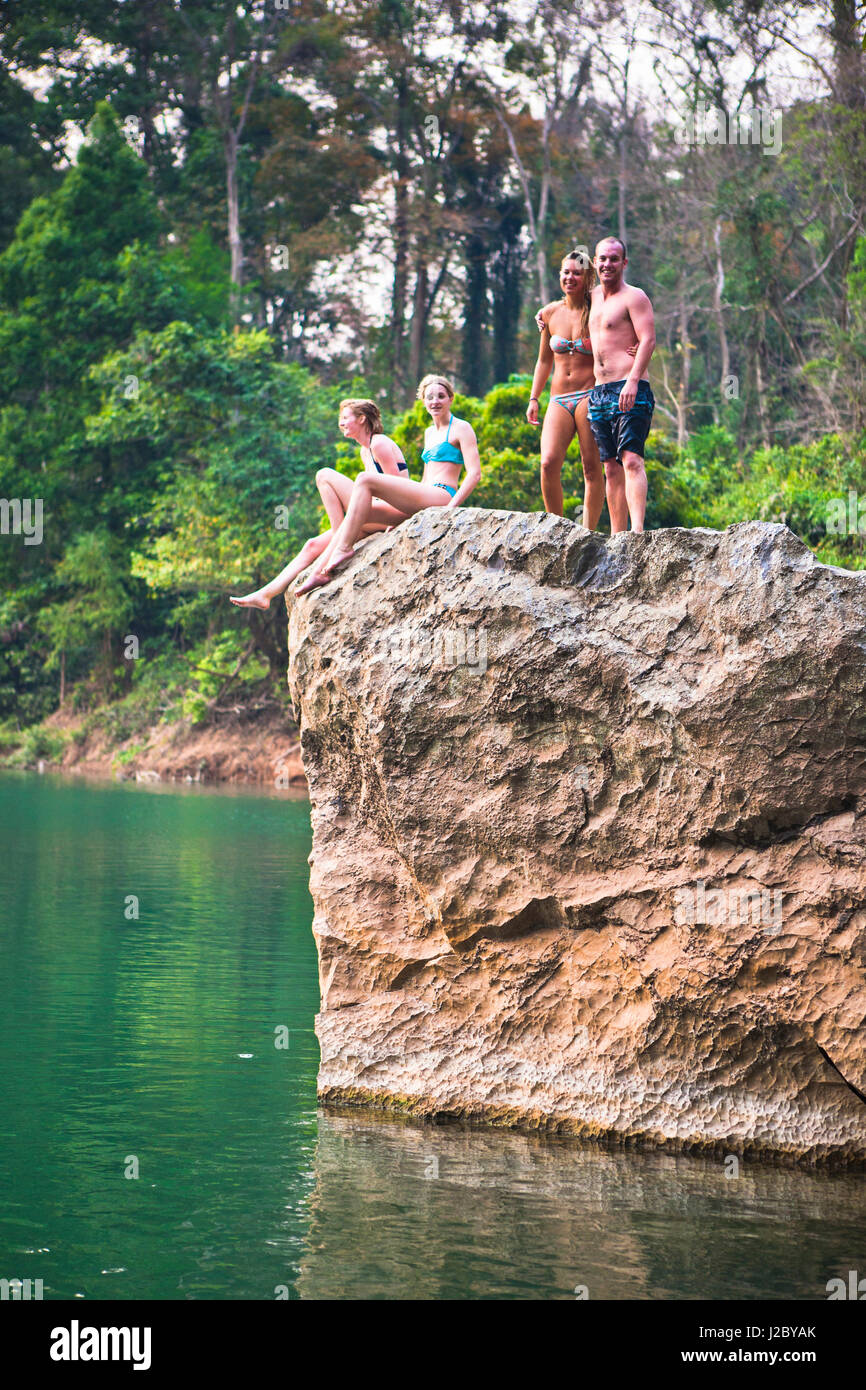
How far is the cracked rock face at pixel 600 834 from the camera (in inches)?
304

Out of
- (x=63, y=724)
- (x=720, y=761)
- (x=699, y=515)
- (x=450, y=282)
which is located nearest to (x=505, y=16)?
(x=450, y=282)

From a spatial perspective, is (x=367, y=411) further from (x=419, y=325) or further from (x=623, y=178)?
(x=419, y=325)

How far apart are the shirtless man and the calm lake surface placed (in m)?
3.96

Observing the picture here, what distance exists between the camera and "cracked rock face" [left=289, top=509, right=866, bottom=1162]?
773 centimetres

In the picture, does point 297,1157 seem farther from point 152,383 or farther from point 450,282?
point 450,282

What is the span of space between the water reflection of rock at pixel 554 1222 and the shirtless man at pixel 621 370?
3.85m

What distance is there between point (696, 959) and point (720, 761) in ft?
3.65

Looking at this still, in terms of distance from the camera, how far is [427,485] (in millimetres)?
9719

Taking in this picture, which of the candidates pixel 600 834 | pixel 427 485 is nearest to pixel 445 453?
pixel 427 485

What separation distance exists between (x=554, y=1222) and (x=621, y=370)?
512cm

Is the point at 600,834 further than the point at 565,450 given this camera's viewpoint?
No

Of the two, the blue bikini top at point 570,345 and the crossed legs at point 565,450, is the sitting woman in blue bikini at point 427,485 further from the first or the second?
the blue bikini top at point 570,345

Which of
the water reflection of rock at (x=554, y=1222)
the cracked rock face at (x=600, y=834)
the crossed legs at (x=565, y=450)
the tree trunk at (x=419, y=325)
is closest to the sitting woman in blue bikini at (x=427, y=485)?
the cracked rock face at (x=600, y=834)
